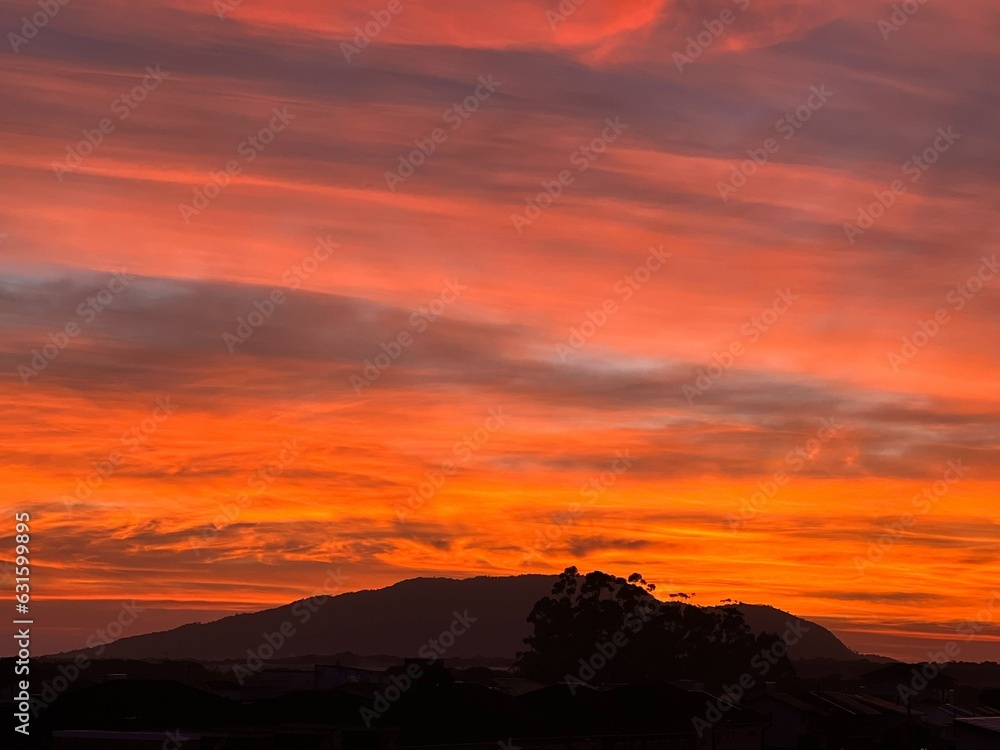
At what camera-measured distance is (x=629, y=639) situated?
186500 mm

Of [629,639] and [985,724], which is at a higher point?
[629,639]

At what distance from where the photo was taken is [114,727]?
232ft

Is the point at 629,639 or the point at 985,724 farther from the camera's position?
the point at 629,639

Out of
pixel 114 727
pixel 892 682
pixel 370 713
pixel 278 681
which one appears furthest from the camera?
pixel 892 682

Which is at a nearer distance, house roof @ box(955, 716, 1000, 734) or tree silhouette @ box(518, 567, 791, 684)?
house roof @ box(955, 716, 1000, 734)

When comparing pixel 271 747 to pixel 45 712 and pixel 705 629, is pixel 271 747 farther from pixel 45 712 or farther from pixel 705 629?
pixel 705 629

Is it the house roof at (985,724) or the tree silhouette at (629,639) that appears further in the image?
the tree silhouette at (629,639)

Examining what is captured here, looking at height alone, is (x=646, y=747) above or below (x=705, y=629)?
below

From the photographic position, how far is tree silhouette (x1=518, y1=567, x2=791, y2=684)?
184 meters

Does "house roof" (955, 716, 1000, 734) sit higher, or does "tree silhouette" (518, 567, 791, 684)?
"tree silhouette" (518, 567, 791, 684)

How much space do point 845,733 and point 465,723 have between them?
2140 inches

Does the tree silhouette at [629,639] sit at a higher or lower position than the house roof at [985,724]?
higher

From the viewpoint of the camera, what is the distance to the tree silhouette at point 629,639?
7229 inches

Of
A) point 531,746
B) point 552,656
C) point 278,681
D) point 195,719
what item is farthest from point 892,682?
point 195,719
